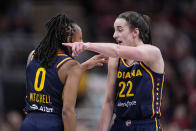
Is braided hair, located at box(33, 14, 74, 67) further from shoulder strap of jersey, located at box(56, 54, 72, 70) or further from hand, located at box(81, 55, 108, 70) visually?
hand, located at box(81, 55, 108, 70)

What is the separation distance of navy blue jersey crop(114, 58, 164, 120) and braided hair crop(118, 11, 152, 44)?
1.31ft

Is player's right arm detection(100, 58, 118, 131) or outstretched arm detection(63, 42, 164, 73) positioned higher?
outstretched arm detection(63, 42, 164, 73)

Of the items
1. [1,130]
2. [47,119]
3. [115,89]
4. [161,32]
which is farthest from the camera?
[161,32]

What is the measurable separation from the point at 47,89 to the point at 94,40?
8.32 metres

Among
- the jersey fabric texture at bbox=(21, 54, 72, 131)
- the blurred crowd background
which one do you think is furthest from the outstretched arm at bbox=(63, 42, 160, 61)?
the blurred crowd background

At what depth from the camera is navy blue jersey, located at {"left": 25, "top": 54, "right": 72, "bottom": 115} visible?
5238mm

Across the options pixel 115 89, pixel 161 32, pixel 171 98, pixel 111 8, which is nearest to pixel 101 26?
pixel 111 8

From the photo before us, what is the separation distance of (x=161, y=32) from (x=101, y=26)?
2.06 metres

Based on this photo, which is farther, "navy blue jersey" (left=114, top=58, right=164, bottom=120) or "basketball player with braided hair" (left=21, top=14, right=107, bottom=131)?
"navy blue jersey" (left=114, top=58, right=164, bottom=120)

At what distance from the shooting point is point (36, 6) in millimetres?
14234

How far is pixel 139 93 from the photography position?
5.40 m

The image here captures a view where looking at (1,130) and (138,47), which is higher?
(138,47)

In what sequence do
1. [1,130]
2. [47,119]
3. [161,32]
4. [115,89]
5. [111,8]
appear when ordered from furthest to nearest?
[111,8], [161,32], [1,130], [115,89], [47,119]

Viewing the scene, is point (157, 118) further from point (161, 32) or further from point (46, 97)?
point (161, 32)
